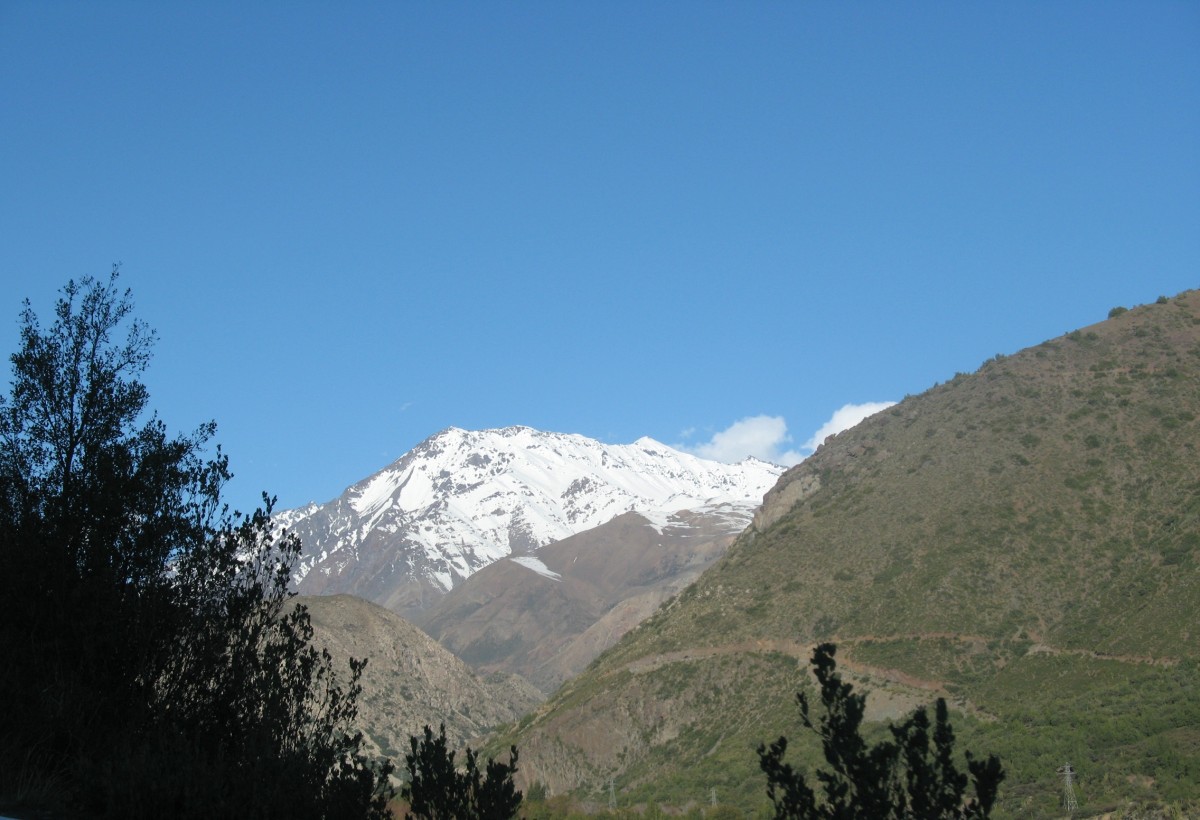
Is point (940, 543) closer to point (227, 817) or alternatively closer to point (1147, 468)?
point (1147, 468)

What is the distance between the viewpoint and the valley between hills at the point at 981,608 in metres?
43.8

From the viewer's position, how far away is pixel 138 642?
13.7m

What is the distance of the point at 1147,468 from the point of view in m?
64.2

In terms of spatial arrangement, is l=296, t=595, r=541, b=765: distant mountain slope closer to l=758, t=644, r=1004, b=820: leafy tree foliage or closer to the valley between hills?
the valley between hills

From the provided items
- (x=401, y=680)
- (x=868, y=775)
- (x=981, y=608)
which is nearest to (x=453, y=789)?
(x=868, y=775)

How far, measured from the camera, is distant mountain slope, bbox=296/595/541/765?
94125 millimetres

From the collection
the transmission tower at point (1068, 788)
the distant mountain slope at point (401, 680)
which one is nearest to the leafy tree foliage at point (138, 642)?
the transmission tower at point (1068, 788)

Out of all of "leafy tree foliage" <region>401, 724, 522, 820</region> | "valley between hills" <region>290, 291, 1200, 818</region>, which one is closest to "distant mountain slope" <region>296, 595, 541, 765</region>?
"valley between hills" <region>290, 291, 1200, 818</region>

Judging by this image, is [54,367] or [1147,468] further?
[1147,468]

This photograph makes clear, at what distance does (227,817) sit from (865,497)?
2749 inches

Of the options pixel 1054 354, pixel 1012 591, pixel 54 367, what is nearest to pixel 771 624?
pixel 1012 591

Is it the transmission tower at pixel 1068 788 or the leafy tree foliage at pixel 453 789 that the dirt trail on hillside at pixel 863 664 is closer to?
the transmission tower at pixel 1068 788

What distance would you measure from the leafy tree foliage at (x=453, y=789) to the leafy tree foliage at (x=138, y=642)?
1.89ft

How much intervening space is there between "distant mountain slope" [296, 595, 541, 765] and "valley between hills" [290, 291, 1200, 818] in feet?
24.7
